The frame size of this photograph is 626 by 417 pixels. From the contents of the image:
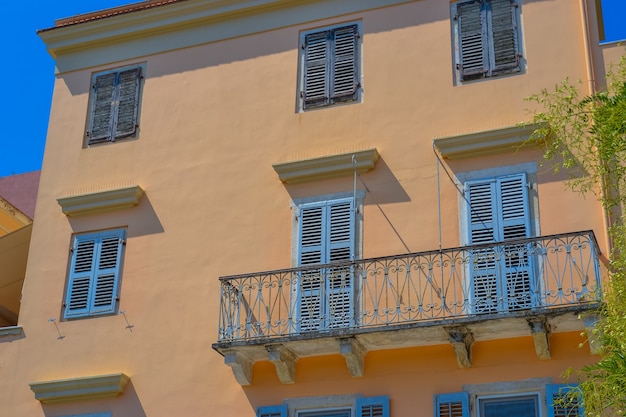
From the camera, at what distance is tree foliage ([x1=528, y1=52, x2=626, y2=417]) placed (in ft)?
39.3

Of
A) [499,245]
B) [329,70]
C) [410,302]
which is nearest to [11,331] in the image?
[329,70]

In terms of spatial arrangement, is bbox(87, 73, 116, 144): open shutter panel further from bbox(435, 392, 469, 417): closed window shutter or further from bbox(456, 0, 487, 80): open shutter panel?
bbox(435, 392, 469, 417): closed window shutter

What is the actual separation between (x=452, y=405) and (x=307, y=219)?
141 inches

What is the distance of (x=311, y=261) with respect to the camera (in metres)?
15.6

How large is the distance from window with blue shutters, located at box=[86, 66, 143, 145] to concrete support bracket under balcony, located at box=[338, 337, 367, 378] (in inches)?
230

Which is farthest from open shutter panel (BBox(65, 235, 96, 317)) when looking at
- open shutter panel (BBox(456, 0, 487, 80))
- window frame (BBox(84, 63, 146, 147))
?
open shutter panel (BBox(456, 0, 487, 80))

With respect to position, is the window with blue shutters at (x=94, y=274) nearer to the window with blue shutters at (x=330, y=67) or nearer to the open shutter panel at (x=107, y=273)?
the open shutter panel at (x=107, y=273)

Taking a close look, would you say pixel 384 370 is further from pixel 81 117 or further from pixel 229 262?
pixel 81 117

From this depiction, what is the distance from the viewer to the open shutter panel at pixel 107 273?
54.4ft

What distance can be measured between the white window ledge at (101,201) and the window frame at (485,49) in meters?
5.33

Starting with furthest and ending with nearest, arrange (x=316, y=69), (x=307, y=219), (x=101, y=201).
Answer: (x=101, y=201)
(x=316, y=69)
(x=307, y=219)

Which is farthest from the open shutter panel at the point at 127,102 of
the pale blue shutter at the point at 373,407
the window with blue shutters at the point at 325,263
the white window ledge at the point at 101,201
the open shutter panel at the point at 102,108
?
the pale blue shutter at the point at 373,407

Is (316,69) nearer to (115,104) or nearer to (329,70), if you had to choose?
(329,70)

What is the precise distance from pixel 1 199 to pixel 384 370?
9.04m
